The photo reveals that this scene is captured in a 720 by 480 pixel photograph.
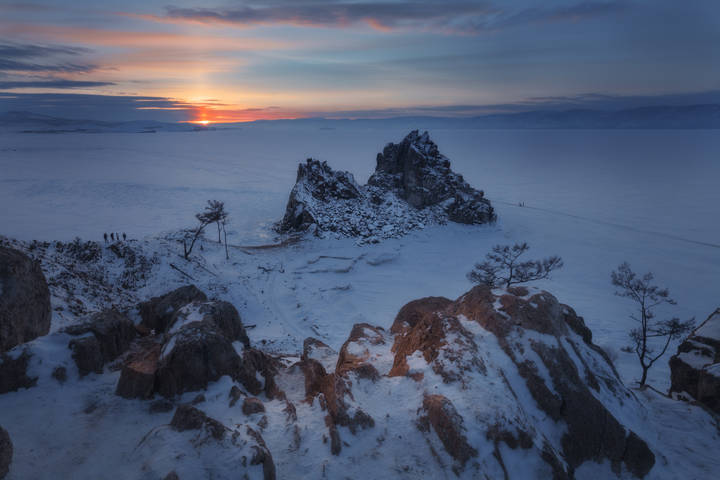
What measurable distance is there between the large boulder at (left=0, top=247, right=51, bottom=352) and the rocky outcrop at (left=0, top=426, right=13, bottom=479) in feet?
19.9

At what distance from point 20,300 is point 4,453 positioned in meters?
7.95

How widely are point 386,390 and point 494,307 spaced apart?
6.07 metres

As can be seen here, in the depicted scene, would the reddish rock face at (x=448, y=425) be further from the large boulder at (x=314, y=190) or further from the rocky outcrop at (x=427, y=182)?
the rocky outcrop at (x=427, y=182)

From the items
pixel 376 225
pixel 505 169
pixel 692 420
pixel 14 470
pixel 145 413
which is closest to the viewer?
pixel 14 470

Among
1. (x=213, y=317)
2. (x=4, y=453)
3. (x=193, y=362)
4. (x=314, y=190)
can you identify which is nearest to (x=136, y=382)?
(x=193, y=362)

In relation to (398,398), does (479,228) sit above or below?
below

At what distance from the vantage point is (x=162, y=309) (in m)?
20.1

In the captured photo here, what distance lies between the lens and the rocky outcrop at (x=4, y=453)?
9289mm

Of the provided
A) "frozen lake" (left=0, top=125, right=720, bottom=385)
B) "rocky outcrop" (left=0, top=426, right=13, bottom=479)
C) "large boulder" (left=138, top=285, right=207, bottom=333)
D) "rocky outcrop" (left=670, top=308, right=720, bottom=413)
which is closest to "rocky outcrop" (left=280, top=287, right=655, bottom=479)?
"rocky outcrop" (left=670, top=308, right=720, bottom=413)

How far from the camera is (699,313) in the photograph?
1271 inches

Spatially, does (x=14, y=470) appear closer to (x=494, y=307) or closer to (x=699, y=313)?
(x=494, y=307)

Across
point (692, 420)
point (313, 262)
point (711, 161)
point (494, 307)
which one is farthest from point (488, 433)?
point (711, 161)

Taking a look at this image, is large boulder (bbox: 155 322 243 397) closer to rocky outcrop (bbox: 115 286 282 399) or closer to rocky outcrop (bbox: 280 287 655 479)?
rocky outcrop (bbox: 115 286 282 399)

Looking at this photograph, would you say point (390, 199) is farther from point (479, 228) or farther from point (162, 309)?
point (162, 309)
